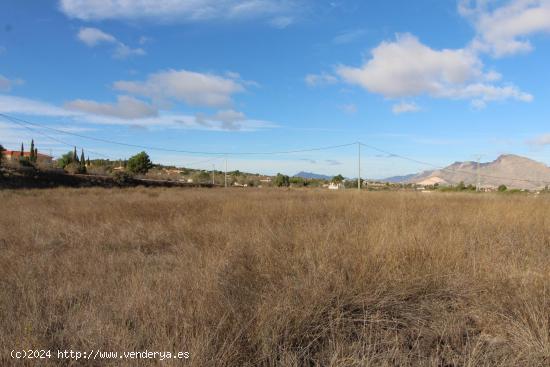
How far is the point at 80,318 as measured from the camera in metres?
2.96

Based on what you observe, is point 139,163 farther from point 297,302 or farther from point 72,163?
point 297,302

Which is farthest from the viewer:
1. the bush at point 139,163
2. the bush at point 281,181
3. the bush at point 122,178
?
the bush at point 281,181

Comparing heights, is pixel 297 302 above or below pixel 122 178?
below

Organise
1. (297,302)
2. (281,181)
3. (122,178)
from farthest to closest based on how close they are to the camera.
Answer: (281,181), (122,178), (297,302)

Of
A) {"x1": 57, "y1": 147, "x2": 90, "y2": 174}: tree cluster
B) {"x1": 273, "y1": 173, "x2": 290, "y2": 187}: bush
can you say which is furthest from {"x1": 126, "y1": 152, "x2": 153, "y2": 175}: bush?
{"x1": 273, "y1": 173, "x2": 290, "y2": 187}: bush

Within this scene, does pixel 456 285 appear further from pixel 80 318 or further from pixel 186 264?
pixel 80 318

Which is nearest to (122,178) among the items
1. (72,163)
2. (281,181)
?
(72,163)

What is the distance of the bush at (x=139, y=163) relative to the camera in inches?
2611

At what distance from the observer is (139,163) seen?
67062mm

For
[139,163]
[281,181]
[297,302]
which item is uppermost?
[139,163]

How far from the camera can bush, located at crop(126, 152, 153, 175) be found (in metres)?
66.3

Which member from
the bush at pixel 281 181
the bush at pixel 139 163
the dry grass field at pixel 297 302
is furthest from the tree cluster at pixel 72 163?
the dry grass field at pixel 297 302

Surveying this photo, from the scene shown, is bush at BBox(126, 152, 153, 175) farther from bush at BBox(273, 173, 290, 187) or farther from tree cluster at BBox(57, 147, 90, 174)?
bush at BBox(273, 173, 290, 187)

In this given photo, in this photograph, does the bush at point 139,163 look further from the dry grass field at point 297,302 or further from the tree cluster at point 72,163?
the dry grass field at point 297,302
